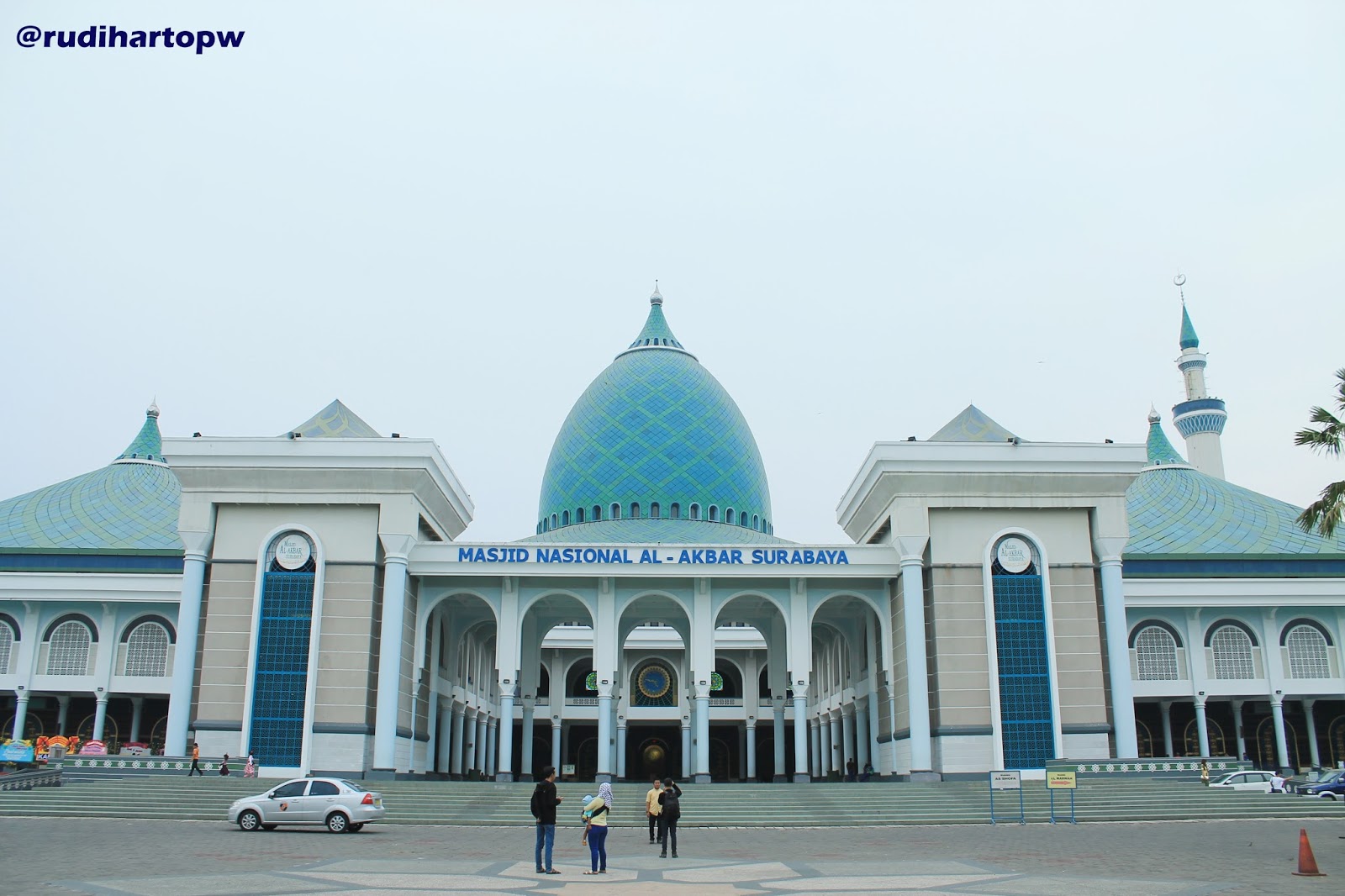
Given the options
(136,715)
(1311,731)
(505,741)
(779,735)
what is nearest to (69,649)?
(136,715)

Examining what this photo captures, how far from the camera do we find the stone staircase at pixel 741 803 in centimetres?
2881

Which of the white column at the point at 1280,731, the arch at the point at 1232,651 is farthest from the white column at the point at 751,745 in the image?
the white column at the point at 1280,731

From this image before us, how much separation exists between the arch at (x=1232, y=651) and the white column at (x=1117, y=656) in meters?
11.6

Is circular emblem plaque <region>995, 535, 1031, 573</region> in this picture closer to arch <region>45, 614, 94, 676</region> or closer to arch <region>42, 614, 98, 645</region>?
arch <region>42, 614, 98, 645</region>

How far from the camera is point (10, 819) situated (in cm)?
2681

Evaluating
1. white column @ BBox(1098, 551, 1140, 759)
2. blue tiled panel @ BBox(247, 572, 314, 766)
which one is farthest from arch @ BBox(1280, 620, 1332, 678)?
blue tiled panel @ BBox(247, 572, 314, 766)

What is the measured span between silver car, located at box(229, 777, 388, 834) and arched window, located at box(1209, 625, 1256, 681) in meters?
35.7

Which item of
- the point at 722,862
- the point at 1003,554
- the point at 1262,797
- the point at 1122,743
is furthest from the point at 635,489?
the point at 722,862

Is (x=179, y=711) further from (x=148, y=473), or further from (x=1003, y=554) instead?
(x=1003, y=554)

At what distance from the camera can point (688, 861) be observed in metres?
18.7

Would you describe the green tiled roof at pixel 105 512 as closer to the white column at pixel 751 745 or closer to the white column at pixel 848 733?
the white column at pixel 751 745

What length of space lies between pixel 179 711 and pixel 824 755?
28.4 m

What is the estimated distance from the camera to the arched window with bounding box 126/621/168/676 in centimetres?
4503

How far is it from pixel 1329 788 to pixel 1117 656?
22.0ft
